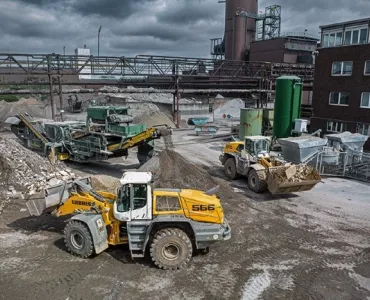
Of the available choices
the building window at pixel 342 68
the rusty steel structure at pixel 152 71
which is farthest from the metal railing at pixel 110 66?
the building window at pixel 342 68

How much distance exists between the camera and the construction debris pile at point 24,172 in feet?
43.1

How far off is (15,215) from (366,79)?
21.6 meters

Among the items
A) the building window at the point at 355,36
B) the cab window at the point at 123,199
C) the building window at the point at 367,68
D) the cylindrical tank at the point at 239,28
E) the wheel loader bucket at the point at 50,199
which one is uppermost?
the cylindrical tank at the point at 239,28

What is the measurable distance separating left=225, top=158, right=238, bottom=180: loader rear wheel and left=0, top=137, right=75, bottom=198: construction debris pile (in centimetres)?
677

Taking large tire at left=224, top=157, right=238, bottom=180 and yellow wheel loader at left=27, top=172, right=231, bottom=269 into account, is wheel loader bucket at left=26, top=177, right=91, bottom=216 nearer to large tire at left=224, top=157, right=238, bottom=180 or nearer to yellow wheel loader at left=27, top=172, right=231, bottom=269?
yellow wheel loader at left=27, top=172, right=231, bottom=269

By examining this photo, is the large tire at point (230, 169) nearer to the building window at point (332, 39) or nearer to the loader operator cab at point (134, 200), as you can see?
the loader operator cab at point (134, 200)

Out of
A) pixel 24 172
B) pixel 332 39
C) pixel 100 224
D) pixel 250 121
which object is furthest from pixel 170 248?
pixel 332 39

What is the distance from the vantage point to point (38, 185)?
44.0 ft

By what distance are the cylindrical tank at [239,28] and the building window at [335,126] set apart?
25934mm

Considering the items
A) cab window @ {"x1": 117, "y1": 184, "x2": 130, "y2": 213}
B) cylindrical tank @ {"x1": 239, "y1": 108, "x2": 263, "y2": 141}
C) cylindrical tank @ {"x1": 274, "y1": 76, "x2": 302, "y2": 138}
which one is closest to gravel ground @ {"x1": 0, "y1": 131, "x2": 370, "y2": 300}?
cab window @ {"x1": 117, "y1": 184, "x2": 130, "y2": 213}

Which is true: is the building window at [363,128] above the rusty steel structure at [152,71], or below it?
below

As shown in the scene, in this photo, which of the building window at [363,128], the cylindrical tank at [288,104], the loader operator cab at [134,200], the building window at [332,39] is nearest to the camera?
the loader operator cab at [134,200]

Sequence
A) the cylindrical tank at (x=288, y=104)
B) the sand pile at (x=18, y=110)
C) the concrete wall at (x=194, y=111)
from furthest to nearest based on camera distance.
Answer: the concrete wall at (x=194, y=111)
the sand pile at (x=18, y=110)
the cylindrical tank at (x=288, y=104)

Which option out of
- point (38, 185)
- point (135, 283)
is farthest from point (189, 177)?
point (135, 283)
